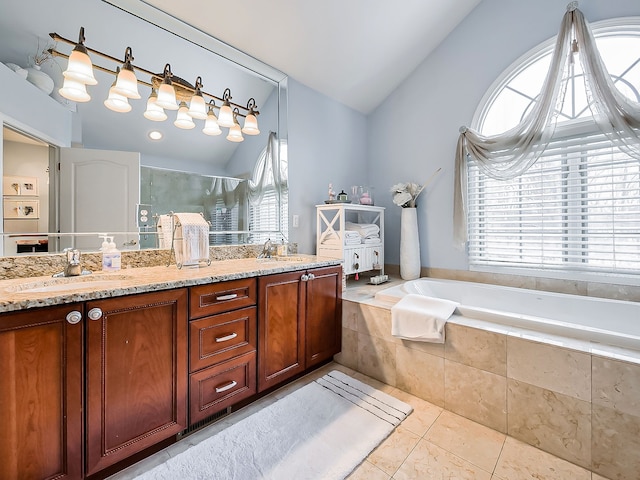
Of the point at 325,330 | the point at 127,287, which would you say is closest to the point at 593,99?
the point at 325,330

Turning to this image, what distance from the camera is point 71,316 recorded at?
3.55 feet

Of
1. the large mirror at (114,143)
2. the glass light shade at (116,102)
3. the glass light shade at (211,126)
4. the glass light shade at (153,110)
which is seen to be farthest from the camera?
the glass light shade at (211,126)

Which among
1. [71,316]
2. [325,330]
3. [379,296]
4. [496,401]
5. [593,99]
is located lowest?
[496,401]

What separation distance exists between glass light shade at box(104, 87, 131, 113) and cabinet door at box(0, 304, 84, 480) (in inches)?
47.4

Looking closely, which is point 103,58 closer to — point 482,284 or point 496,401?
point 496,401

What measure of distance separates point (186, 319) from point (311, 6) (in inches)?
89.5

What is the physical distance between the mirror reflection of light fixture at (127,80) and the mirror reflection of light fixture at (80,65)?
13 cm

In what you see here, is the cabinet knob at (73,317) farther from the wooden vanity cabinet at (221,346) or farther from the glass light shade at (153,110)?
the glass light shade at (153,110)

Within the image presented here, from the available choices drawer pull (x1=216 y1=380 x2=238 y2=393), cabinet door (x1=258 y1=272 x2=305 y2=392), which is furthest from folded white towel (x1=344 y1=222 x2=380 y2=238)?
drawer pull (x1=216 y1=380 x2=238 y2=393)

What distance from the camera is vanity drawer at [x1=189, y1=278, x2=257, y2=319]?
144 cm

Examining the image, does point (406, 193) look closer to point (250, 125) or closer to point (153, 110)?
point (250, 125)

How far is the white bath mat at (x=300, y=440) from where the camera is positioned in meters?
1.31

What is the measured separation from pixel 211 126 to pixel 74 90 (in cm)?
79

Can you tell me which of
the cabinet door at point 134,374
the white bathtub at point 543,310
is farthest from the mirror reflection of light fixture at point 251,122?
the white bathtub at point 543,310
